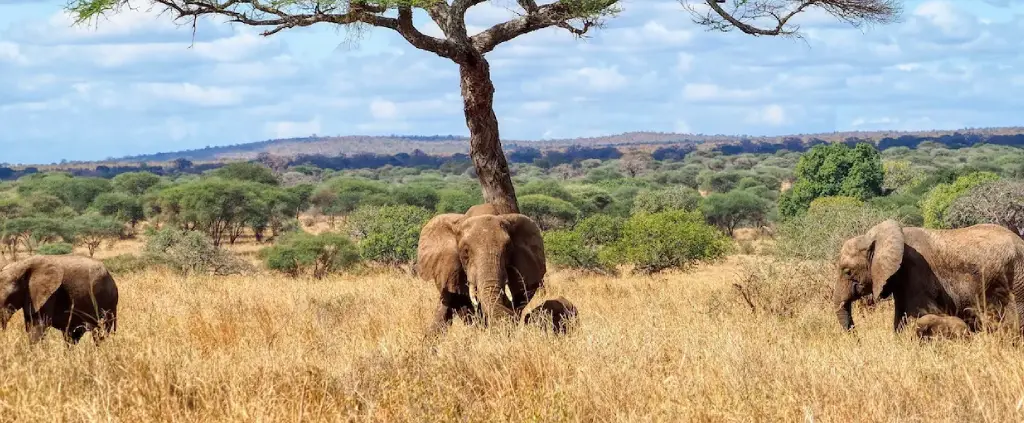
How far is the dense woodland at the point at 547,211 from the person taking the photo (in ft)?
80.8

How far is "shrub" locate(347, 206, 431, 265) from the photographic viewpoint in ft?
93.4

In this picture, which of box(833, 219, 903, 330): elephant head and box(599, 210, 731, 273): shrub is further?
box(599, 210, 731, 273): shrub

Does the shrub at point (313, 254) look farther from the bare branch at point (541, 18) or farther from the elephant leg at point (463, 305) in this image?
the elephant leg at point (463, 305)

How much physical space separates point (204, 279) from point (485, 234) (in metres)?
8.59

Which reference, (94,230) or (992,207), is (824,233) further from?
(94,230)

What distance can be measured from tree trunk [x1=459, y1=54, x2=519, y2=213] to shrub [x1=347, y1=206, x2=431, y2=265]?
13.8 m

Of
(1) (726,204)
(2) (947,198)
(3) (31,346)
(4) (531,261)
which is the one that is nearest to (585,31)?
(4) (531,261)

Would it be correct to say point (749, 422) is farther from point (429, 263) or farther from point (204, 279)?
point (204, 279)

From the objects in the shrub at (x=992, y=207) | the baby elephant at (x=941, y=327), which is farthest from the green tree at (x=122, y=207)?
the baby elephant at (x=941, y=327)

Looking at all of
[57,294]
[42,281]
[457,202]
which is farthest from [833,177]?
[42,281]

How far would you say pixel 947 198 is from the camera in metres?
31.9

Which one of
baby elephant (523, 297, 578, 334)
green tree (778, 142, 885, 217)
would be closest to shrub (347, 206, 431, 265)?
baby elephant (523, 297, 578, 334)

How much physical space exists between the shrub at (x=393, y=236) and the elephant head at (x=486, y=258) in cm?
1808

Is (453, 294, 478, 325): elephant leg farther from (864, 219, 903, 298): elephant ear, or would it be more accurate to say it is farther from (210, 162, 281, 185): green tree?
(210, 162, 281, 185): green tree
